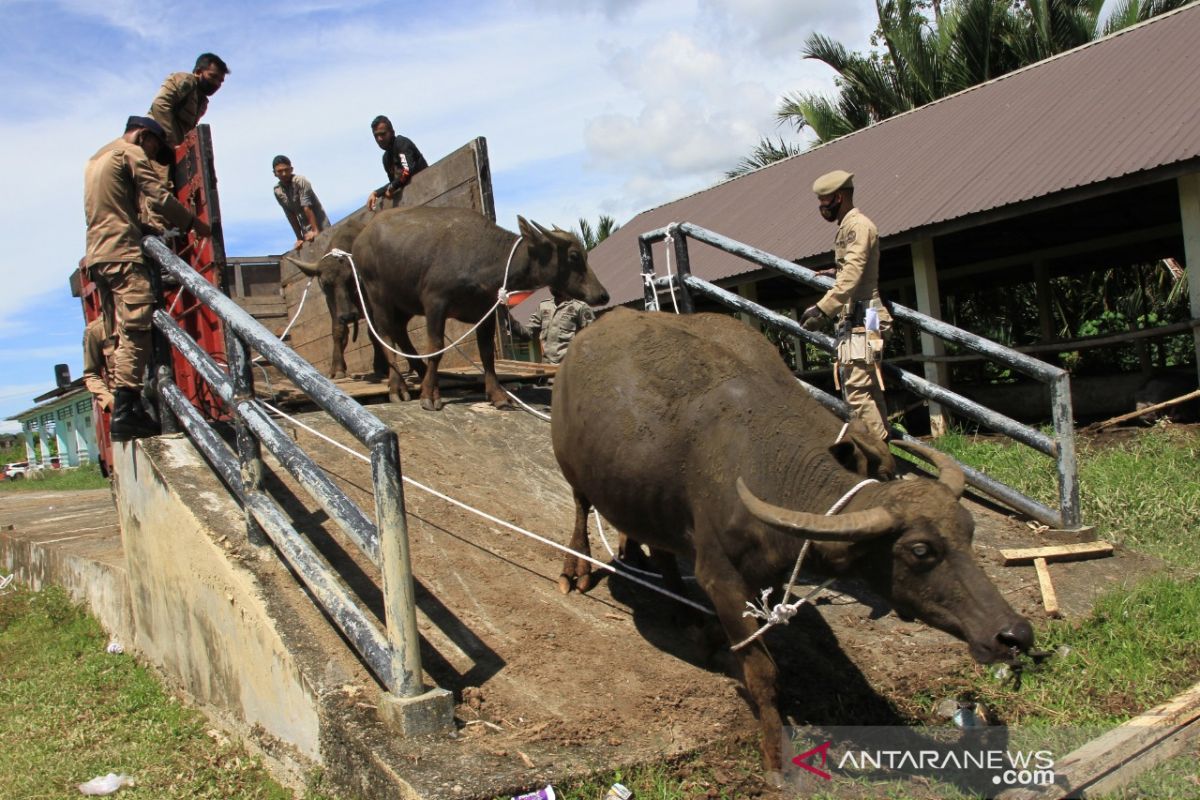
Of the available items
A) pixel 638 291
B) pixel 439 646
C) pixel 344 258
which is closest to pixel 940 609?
pixel 439 646

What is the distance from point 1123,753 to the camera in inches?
138

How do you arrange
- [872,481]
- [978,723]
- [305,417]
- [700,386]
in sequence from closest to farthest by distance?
[872,481] → [978,723] → [700,386] → [305,417]

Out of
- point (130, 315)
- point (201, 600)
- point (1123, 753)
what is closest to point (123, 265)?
point (130, 315)

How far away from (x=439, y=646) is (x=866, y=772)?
1813mm

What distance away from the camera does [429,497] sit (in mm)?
5664

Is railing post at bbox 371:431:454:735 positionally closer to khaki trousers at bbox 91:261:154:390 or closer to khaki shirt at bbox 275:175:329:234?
khaki trousers at bbox 91:261:154:390

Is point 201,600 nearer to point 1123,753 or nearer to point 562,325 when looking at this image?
point 1123,753

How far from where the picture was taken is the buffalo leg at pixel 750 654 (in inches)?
149

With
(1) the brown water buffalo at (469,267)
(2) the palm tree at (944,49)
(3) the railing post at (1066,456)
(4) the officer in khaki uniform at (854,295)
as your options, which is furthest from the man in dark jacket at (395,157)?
(2) the palm tree at (944,49)

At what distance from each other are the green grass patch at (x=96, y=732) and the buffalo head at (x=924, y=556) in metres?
2.20

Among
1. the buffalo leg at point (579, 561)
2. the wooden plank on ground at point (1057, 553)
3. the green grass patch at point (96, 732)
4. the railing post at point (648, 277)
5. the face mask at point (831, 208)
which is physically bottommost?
the green grass patch at point (96, 732)

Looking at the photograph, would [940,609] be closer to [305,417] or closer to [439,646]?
[439,646]

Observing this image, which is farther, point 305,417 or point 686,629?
point 305,417

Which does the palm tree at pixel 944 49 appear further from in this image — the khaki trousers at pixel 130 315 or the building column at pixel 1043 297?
the khaki trousers at pixel 130 315
